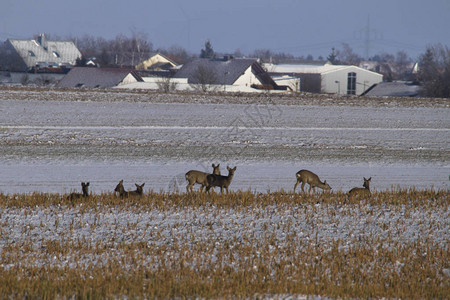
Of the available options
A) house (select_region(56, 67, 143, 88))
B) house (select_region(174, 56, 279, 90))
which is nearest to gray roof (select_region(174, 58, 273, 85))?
house (select_region(174, 56, 279, 90))

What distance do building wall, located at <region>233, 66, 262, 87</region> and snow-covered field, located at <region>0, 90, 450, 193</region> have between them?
81.4 feet

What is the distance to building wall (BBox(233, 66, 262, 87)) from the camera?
75.4 meters

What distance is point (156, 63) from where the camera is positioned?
12062cm

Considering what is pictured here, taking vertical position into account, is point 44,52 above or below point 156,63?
above

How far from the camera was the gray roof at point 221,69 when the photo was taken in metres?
75.5

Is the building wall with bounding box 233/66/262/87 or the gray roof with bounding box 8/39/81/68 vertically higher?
the gray roof with bounding box 8/39/81/68

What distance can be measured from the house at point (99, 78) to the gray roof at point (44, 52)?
46.0 m

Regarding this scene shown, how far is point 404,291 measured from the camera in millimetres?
8648

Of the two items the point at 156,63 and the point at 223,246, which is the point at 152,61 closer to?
the point at 156,63

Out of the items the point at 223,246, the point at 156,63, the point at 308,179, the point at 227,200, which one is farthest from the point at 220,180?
the point at 156,63

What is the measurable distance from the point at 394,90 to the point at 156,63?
181 ft

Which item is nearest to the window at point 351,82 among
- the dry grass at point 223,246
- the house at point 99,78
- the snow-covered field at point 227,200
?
the house at point 99,78

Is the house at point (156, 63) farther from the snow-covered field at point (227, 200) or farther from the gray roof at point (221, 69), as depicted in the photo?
the snow-covered field at point (227, 200)

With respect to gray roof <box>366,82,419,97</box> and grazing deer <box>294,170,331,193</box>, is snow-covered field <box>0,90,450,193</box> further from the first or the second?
gray roof <box>366,82,419,97</box>
